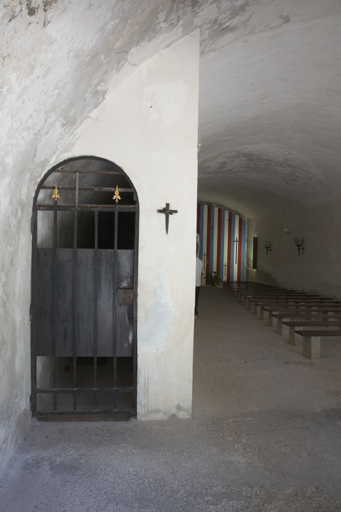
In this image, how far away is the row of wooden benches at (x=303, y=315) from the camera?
594 cm

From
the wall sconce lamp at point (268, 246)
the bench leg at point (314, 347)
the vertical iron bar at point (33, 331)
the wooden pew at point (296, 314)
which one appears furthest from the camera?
the wall sconce lamp at point (268, 246)

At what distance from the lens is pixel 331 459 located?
305 cm

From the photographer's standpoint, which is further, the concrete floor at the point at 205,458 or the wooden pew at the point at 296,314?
the wooden pew at the point at 296,314

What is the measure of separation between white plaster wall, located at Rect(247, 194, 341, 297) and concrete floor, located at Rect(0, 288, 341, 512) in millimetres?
5418

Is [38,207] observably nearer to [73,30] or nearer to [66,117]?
[66,117]

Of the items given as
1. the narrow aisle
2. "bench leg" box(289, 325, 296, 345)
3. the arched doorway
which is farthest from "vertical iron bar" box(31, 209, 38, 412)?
"bench leg" box(289, 325, 296, 345)

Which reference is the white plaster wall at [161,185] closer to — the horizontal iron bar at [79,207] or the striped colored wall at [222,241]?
the horizontal iron bar at [79,207]

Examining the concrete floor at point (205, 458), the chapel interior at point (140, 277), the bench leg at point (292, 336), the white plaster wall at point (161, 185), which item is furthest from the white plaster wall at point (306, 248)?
the white plaster wall at point (161, 185)

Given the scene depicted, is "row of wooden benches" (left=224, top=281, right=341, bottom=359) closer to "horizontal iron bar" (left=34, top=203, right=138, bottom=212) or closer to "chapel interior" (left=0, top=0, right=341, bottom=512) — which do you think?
"chapel interior" (left=0, top=0, right=341, bottom=512)

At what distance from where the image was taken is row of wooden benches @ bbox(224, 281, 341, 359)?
19.5 feet

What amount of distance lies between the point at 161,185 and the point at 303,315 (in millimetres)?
4643

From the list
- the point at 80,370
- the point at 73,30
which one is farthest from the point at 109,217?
the point at 73,30

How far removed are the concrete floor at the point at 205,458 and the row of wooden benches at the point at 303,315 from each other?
116 cm

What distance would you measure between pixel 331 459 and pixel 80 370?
3.39 m
